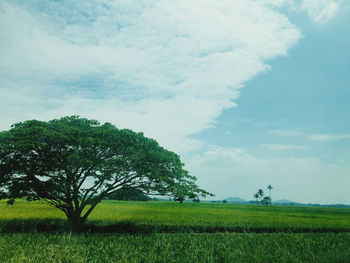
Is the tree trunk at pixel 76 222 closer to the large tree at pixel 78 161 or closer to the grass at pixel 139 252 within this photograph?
the large tree at pixel 78 161

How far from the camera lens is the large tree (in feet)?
42.2

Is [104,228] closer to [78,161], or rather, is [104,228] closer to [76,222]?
[76,222]

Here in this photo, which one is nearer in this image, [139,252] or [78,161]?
[139,252]

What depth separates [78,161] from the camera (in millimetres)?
12656

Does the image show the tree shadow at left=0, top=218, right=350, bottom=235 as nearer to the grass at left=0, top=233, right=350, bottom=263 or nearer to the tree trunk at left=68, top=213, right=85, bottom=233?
the tree trunk at left=68, top=213, right=85, bottom=233

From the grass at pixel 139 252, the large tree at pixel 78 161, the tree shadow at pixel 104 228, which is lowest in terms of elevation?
the tree shadow at pixel 104 228

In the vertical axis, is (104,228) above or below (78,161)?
below

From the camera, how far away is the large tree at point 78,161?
12.9 meters

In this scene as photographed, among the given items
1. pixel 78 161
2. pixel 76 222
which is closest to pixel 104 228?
pixel 76 222

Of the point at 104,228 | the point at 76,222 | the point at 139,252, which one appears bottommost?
the point at 104,228

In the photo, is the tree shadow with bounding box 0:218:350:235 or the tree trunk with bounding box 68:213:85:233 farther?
the tree shadow with bounding box 0:218:350:235

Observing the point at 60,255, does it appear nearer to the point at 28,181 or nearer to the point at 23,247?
the point at 23,247

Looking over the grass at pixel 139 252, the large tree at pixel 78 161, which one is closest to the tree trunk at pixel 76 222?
the large tree at pixel 78 161

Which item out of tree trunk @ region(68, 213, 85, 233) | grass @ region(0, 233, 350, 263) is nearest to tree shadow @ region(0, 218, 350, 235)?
tree trunk @ region(68, 213, 85, 233)
